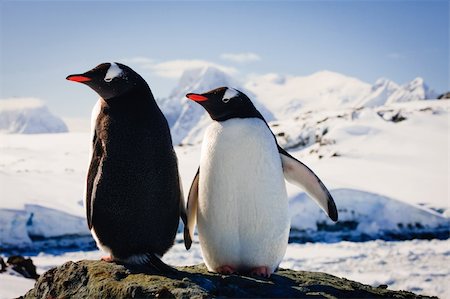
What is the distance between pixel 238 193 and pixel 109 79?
1046mm

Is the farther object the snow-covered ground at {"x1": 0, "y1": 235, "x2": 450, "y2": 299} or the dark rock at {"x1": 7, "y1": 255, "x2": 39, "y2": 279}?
the snow-covered ground at {"x1": 0, "y1": 235, "x2": 450, "y2": 299}

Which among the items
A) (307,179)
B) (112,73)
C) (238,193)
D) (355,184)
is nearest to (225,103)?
(238,193)

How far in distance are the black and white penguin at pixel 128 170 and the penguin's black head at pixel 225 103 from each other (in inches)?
12.7

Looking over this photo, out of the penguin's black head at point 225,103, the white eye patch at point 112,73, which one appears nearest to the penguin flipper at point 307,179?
the penguin's black head at point 225,103

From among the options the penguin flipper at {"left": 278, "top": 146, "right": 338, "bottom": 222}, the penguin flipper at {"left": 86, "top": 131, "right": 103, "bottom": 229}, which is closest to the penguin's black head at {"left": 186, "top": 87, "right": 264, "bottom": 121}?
the penguin flipper at {"left": 278, "top": 146, "right": 338, "bottom": 222}

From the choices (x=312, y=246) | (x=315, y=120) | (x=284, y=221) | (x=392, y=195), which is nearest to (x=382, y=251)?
(x=312, y=246)

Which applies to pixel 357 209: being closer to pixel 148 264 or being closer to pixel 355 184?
pixel 355 184

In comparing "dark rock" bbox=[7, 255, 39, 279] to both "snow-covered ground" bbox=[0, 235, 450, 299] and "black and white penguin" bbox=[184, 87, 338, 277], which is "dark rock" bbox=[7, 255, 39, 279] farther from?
"black and white penguin" bbox=[184, 87, 338, 277]

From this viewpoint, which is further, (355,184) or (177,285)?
(355,184)

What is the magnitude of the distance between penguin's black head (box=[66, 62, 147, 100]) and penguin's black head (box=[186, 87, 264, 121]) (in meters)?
0.38

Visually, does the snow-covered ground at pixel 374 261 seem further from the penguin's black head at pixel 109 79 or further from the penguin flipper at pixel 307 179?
the penguin flipper at pixel 307 179

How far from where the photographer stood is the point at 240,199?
341cm

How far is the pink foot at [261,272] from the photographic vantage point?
3.41m

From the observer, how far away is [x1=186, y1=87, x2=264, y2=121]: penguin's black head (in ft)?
11.4
